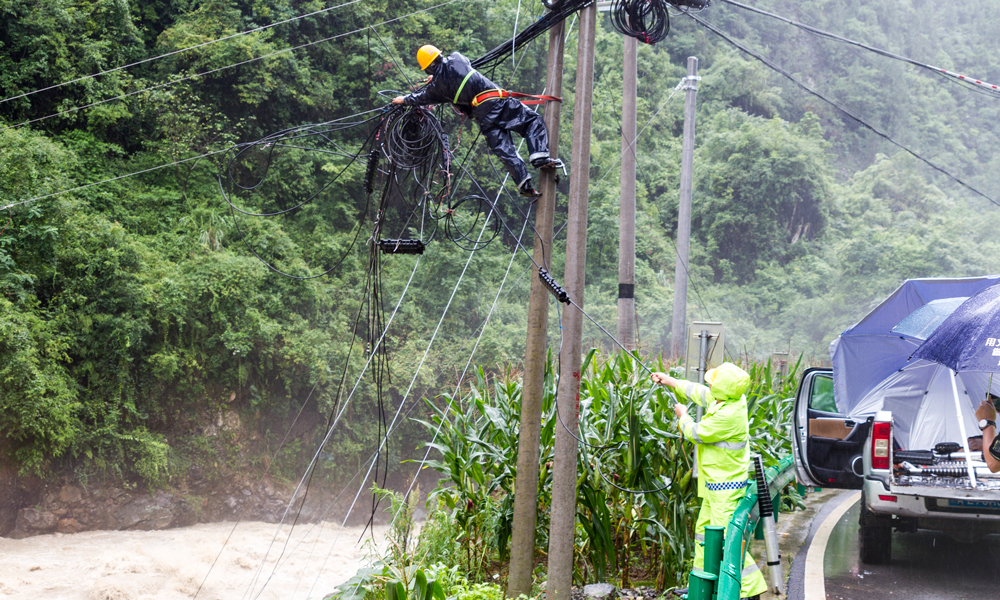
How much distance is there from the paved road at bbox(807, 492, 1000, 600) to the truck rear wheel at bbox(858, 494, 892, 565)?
88 mm

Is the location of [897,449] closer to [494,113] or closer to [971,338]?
[971,338]

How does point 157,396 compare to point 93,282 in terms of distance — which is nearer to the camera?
point 93,282

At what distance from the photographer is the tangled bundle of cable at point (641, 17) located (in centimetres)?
598

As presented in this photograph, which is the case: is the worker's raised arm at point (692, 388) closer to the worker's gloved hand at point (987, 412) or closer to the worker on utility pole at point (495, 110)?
the worker on utility pole at point (495, 110)

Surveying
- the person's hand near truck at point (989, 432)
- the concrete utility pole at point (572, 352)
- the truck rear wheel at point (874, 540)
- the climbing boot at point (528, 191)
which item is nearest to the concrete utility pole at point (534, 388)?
the climbing boot at point (528, 191)

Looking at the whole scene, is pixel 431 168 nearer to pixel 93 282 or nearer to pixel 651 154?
pixel 93 282

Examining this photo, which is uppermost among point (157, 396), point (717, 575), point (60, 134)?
point (60, 134)

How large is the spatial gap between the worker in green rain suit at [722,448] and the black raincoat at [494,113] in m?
1.83

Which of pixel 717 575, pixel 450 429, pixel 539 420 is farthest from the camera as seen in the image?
pixel 450 429

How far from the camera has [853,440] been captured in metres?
6.92

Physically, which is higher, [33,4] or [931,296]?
[33,4]

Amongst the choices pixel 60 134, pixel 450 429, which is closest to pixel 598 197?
pixel 60 134

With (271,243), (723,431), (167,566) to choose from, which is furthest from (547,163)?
(271,243)

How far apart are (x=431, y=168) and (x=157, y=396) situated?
1226 cm
